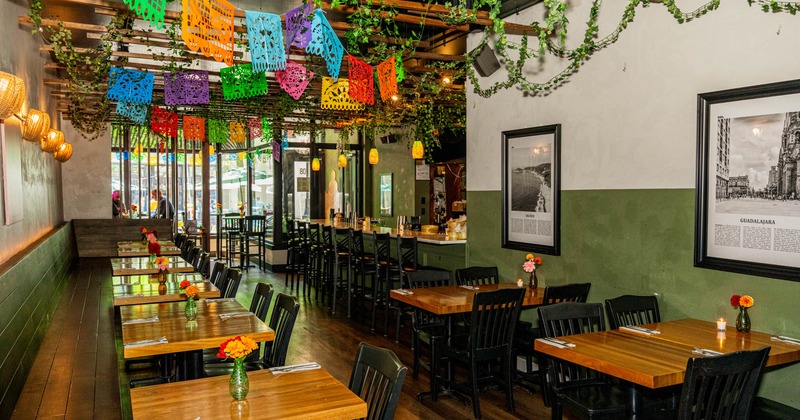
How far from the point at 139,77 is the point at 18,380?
2.95 metres

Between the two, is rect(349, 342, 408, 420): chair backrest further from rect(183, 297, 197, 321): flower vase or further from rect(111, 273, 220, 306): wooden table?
rect(111, 273, 220, 306): wooden table

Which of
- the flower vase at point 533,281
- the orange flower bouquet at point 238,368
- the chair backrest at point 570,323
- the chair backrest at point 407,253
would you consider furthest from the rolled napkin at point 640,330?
the chair backrest at point 407,253

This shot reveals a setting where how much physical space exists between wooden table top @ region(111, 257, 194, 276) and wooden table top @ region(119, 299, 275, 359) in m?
2.07

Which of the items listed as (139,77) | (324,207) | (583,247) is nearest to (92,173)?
(324,207)

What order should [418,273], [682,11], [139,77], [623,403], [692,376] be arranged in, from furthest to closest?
[139,77] < [418,273] < [682,11] < [623,403] < [692,376]

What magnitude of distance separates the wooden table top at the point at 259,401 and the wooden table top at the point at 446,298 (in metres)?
1.80

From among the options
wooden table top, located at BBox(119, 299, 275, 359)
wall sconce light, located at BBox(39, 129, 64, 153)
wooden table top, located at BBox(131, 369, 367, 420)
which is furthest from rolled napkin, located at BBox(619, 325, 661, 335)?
wall sconce light, located at BBox(39, 129, 64, 153)

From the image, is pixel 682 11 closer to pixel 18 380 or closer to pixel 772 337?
pixel 772 337

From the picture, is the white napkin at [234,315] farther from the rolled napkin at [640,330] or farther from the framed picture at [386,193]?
the framed picture at [386,193]

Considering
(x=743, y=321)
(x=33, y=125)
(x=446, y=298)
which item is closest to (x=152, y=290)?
(x=33, y=125)

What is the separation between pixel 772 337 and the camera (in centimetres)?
327

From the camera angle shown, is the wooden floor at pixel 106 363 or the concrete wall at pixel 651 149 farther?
the wooden floor at pixel 106 363

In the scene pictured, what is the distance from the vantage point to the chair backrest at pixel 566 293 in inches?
169

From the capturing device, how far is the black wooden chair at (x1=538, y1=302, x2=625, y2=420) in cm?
313
